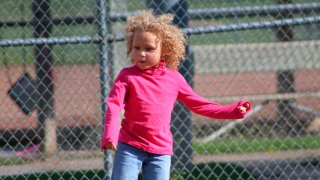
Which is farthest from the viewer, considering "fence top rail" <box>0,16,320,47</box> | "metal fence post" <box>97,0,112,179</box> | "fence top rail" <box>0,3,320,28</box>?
"fence top rail" <box>0,3,320,28</box>

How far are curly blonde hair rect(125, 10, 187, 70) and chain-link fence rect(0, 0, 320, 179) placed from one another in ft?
4.47

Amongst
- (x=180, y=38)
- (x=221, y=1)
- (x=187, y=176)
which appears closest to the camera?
(x=180, y=38)

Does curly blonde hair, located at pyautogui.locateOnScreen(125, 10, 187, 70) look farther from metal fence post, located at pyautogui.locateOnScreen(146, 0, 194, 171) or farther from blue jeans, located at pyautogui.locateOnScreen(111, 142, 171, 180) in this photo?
metal fence post, located at pyautogui.locateOnScreen(146, 0, 194, 171)

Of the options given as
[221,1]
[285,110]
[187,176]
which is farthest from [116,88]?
[285,110]

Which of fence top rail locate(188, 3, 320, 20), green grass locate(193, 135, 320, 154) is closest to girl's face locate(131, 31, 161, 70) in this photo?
fence top rail locate(188, 3, 320, 20)

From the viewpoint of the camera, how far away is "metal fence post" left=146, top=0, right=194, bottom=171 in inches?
234

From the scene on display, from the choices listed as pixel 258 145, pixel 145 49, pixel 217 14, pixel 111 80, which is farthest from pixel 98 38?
pixel 258 145

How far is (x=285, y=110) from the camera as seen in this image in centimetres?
776

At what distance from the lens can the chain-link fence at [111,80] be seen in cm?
588

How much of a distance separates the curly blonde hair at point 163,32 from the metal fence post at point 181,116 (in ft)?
5.90

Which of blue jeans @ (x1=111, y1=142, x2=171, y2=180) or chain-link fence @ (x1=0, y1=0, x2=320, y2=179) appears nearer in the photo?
blue jeans @ (x1=111, y1=142, x2=171, y2=180)

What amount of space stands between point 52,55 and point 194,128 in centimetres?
209

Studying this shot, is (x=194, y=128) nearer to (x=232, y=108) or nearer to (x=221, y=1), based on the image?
(x=221, y=1)

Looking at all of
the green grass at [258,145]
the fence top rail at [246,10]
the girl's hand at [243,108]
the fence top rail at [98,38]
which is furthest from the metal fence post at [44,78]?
the girl's hand at [243,108]
